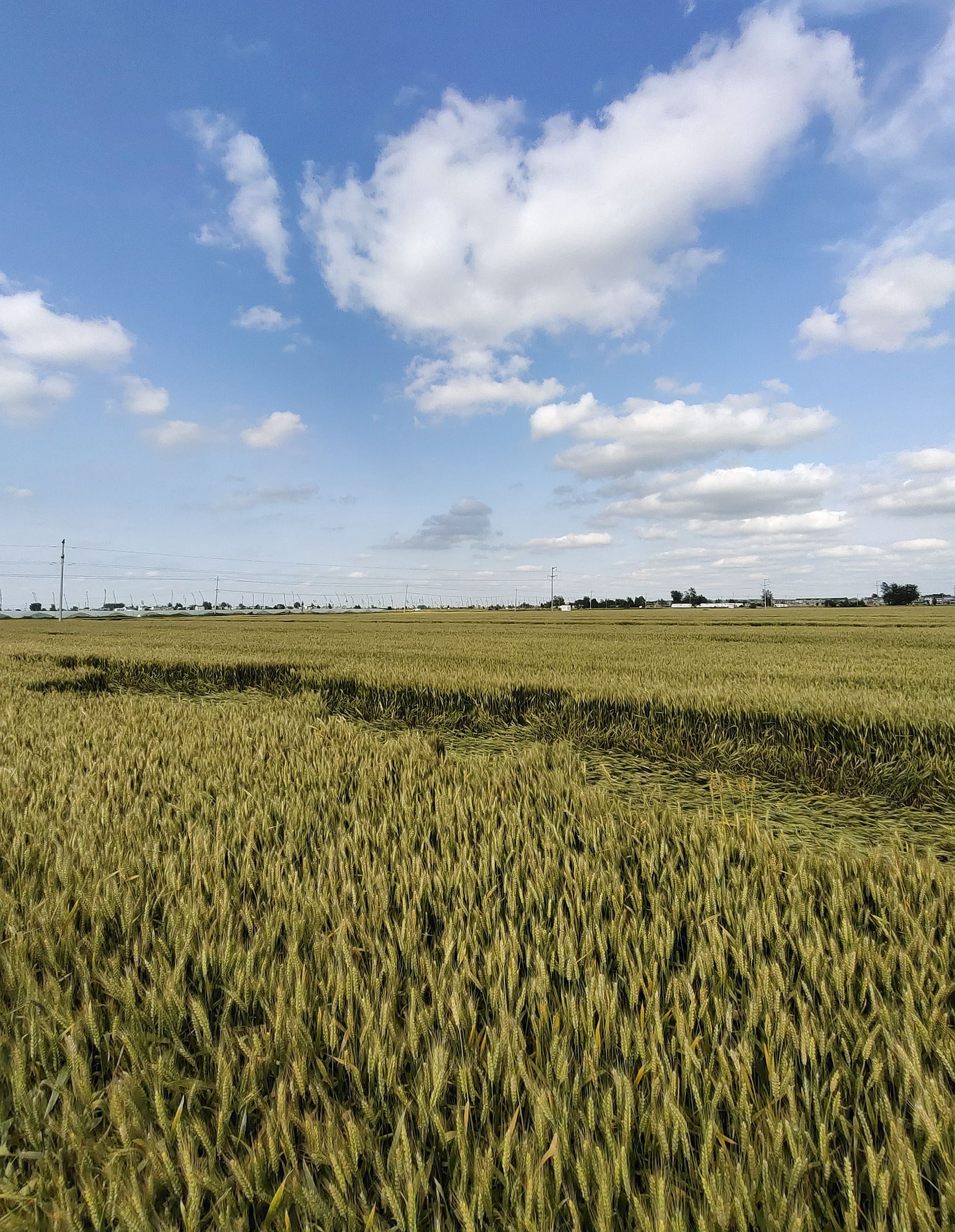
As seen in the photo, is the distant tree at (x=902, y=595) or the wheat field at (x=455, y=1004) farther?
the distant tree at (x=902, y=595)

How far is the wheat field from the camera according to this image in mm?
831

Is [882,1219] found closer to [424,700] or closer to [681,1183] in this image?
[681,1183]

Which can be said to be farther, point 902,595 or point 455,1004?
point 902,595

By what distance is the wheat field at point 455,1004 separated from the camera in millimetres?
831

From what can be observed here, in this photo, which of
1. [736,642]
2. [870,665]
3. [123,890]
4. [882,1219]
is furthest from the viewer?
[736,642]

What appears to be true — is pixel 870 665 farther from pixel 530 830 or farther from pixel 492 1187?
pixel 492 1187

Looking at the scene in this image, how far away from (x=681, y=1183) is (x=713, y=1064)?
271 millimetres

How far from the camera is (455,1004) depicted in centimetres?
118

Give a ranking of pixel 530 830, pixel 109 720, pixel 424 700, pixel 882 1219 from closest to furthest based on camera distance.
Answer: pixel 882 1219, pixel 530 830, pixel 109 720, pixel 424 700

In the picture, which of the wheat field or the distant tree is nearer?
the wheat field

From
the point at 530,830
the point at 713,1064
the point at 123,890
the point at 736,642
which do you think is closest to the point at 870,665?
the point at 736,642

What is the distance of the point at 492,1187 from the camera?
0.86 meters

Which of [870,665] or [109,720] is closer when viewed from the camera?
[109,720]

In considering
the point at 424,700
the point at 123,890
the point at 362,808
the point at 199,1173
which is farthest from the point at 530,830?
the point at 424,700
